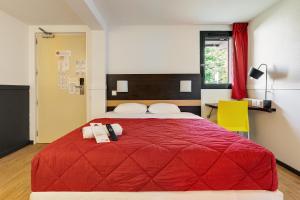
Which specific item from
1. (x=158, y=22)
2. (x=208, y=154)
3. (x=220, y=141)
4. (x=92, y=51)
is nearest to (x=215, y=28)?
(x=158, y=22)

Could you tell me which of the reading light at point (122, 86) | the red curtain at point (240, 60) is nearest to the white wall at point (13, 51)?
the reading light at point (122, 86)

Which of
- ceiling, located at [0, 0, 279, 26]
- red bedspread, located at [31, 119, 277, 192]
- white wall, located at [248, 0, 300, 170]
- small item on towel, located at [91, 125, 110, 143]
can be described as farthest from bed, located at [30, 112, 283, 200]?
ceiling, located at [0, 0, 279, 26]

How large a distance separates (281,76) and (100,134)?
2516 millimetres

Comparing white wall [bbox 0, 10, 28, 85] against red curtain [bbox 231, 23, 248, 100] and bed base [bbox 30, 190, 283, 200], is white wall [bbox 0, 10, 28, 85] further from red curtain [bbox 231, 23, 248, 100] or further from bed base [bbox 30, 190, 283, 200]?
red curtain [bbox 231, 23, 248, 100]

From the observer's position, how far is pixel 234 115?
3170mm

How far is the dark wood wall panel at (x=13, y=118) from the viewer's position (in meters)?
3.20

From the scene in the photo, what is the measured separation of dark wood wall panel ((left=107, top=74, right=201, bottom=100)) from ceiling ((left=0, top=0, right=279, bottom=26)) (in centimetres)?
96

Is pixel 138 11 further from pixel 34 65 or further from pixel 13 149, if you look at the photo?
pixel 13 149

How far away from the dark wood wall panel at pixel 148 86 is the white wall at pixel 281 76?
1382 mm

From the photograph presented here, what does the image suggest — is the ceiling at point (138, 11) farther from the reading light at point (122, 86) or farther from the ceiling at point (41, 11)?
the reading light at point (122, 86)

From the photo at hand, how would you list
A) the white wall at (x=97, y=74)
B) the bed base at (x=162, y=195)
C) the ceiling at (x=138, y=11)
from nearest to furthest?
the bed base at (x=162, y=195)
the ceiling at (x=138, y=11)
the white wall at (x=97, y=74)

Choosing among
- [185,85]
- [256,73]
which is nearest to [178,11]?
[185,85]

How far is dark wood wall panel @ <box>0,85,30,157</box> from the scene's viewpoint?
320cm

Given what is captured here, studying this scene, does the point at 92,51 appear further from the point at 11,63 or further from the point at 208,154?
the point at 208,154
